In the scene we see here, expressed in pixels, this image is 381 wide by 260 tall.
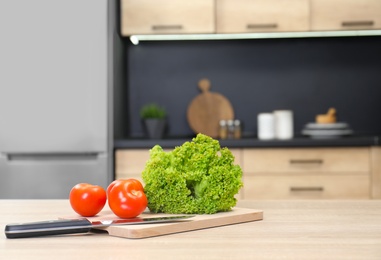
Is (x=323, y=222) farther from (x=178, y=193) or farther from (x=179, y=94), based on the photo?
(x=179, y=94)

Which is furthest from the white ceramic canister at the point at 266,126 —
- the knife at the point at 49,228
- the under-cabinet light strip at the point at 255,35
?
the knife at the point at 49,228

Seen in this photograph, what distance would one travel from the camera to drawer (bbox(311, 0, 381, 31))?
362 cm

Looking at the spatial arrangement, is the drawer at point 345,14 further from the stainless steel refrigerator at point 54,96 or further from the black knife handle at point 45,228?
the black knife handle at point 45,228

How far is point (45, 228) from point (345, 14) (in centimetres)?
276

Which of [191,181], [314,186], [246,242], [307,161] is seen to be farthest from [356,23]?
[246,242]

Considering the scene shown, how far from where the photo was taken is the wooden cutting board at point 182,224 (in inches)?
48.8

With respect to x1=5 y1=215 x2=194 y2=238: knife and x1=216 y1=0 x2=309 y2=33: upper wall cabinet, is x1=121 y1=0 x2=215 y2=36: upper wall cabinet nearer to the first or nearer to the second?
x1=216 y1=0 x2=309 y2=33: upper wall cabinet

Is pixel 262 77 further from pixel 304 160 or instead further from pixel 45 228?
pixel 45 228

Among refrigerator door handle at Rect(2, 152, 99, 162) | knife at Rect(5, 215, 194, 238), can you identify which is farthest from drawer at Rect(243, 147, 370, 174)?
knife at Rect(5, 215, 194, 238)

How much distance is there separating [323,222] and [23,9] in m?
2.55

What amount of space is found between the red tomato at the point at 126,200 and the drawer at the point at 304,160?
202 centimetres

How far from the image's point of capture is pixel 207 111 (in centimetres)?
394

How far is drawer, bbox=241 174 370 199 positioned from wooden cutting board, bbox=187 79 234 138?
0.63m

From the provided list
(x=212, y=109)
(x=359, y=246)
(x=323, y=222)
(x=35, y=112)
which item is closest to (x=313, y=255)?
(x=359, y=246)
